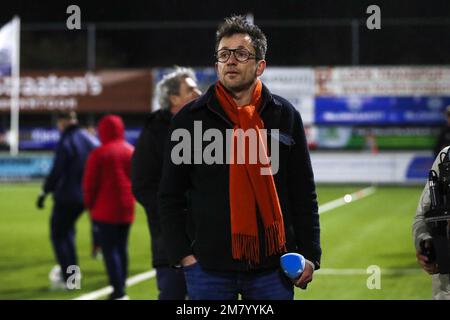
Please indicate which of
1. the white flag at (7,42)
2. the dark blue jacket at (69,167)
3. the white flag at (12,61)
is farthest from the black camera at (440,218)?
the white flag at (7,42)

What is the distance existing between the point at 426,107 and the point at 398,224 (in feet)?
64.8

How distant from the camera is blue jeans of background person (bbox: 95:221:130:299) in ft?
32.4

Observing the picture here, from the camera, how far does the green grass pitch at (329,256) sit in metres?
11.0

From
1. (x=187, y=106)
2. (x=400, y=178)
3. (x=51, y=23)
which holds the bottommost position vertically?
(x=400, y=178)

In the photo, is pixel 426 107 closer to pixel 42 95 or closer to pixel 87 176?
pixel 42 95

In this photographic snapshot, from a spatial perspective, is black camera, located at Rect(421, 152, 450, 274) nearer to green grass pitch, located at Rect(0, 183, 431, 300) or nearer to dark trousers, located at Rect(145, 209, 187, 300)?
dark trousers, located at Rect(145, 209, 187, 300)

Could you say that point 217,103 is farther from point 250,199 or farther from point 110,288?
point 110,288

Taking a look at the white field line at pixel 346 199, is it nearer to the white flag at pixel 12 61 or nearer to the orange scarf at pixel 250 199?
the white flag at pixel 12 61

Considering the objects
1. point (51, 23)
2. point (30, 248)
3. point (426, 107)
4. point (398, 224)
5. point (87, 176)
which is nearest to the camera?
point (87, 176)

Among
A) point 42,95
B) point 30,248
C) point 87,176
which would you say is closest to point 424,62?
point 42,95

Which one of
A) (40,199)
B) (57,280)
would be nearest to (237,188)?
(57,280)

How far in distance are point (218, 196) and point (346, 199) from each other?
22650mm

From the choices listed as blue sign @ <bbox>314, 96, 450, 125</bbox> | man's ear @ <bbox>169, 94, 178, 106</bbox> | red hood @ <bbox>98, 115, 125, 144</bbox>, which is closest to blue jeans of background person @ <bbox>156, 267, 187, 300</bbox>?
man's ear @ <bbox>169, 94, 178, 106</bbox>

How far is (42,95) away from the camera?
4100 centimetres
